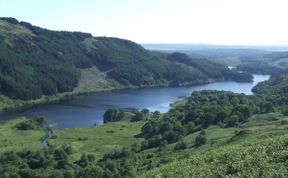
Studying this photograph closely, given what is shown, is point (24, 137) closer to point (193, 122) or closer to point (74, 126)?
point (74, 126)

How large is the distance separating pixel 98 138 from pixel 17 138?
28.2 meters

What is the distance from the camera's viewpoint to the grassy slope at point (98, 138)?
5551 inches

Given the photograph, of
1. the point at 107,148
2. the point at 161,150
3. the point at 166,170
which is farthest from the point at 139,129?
the point at 166,170

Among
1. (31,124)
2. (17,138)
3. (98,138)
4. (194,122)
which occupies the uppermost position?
(194,122)

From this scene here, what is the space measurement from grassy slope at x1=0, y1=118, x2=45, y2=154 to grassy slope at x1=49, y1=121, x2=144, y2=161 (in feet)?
21.1

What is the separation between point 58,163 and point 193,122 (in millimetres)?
63335

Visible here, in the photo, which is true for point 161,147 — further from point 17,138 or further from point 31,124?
point 31,124

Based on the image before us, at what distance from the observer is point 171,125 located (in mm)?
155375

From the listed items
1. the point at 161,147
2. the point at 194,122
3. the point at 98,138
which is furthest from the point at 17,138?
the point at 194,122

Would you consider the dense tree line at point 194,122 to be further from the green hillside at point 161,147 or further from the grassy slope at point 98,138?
the grassy slope at point 98,138

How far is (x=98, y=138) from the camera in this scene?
519 feet

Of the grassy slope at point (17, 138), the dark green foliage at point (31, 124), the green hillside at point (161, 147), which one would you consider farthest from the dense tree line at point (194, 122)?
the dark green foliage at point (31, 124)

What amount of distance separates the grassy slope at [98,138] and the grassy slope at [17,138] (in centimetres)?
643

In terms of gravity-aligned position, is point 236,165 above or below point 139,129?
above
